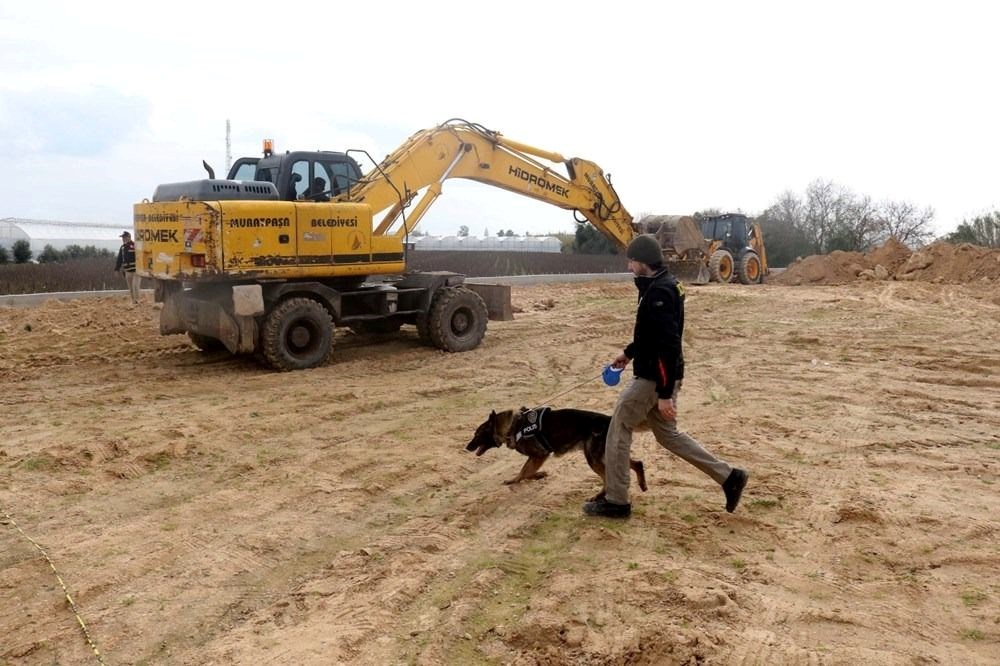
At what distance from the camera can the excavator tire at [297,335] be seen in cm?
1030

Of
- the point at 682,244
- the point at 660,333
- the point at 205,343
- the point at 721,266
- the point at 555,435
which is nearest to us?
the point at 660,333

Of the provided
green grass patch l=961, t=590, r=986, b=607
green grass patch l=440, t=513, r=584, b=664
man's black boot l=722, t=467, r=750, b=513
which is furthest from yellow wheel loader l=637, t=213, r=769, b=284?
green grass patch l=961, t=590, r=986, b=607

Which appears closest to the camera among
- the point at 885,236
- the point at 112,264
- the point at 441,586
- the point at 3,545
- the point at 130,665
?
the point at 130,665

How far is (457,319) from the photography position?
12.3 m

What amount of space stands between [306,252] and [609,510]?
6.54 m

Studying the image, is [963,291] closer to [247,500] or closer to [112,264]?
[247,500]

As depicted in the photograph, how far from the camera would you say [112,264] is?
22.4 m

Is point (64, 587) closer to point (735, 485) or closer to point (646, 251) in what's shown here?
point (646, 251)

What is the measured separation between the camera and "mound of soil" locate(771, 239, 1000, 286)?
23125mm

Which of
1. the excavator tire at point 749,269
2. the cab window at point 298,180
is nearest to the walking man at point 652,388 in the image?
the cab window at point 298,180

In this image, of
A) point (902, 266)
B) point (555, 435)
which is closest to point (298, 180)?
point (555, 435)

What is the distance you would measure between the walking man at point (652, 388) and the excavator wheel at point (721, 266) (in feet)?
62.8

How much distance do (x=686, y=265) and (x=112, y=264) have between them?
1554 cm

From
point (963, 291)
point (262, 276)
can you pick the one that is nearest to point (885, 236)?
point (963, 291)
